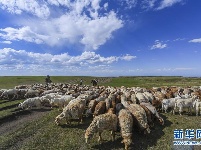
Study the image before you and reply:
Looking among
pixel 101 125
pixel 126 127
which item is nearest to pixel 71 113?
pixel 101 125

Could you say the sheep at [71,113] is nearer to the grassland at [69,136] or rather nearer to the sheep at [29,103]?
the grassland at [69,136]

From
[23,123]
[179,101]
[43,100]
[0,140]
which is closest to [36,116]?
[23,123]

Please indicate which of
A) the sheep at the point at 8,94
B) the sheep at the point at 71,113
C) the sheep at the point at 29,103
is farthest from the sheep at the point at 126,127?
the sheep at the point at 8,94

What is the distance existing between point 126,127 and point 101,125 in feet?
5.29

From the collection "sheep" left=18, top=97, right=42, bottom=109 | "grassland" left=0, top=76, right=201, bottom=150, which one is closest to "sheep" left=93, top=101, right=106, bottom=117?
"grassland" left=0, top=76, right=201, bottom=150

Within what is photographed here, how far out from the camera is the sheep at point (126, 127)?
13198 mm

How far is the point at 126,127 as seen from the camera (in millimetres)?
14148

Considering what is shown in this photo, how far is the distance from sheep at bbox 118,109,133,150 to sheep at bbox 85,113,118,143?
0.54m

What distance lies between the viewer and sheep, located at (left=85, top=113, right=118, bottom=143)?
1399 centimetres

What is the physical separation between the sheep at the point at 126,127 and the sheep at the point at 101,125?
1.77 ft

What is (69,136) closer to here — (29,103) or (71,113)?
(71,113)

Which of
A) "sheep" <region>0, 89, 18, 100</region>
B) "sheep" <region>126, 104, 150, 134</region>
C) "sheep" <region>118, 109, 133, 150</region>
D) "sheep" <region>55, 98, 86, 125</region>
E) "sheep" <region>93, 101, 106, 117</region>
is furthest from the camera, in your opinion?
"sheep" <region>0, 89, 18, 100</region>

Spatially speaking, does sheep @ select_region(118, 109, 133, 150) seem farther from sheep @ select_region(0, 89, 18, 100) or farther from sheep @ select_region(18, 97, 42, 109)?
sheep @ select_region(0, 89, 18, 100)

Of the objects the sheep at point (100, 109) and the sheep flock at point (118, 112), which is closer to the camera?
the sheep flock at point (118, 112)
